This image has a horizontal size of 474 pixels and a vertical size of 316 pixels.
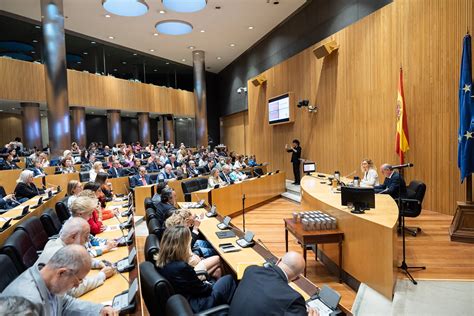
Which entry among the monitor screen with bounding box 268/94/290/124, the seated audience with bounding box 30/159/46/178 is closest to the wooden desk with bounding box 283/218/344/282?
the seated audience with bounding box 30/159/46/178

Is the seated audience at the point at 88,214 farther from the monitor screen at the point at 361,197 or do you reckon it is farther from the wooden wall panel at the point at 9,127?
the wooden wall panel at the point at 9,127

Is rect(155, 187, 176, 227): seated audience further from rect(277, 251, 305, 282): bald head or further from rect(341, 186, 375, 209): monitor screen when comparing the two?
rect(277, 251, 305, 282): bald head

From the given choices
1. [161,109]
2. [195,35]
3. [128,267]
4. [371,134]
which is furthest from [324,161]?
[161,109]

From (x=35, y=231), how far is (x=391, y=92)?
6.54 metres

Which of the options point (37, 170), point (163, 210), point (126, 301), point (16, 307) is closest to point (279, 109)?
point (37, 170)

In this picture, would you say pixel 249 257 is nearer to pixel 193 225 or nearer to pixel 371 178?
pixel 193 225

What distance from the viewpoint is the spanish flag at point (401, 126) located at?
580 cm

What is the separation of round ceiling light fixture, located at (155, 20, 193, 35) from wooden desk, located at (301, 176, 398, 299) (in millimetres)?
9636

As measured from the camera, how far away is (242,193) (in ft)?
24.5

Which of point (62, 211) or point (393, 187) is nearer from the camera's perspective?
point (62, 211)

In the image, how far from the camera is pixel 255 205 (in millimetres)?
8148

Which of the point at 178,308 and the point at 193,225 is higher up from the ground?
the point at 178,308

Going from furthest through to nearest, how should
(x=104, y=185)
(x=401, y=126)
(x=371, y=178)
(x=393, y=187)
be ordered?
(x=401, y=126), (x=371, y=178), (x=104, y=185), (x=393, y=187)

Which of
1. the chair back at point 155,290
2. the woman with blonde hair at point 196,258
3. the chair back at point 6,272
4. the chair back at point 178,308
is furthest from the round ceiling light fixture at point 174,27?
the chair back at point 178,308
